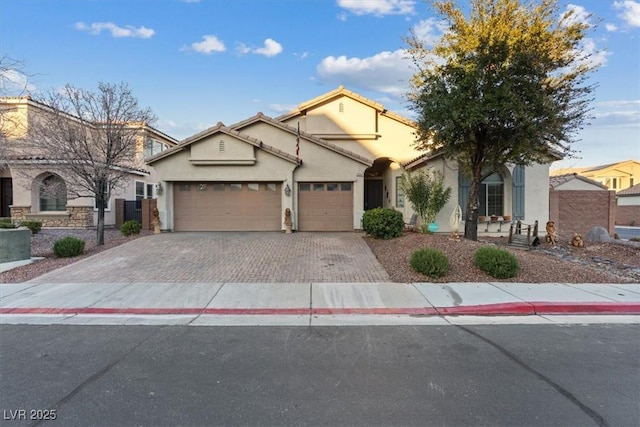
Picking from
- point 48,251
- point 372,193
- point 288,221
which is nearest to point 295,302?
point 288,221

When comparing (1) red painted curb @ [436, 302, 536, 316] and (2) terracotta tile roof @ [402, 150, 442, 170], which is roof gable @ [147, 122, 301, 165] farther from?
(1) red painted curb @ [436, 302, 536, 316]

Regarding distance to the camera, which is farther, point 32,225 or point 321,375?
point 32,225

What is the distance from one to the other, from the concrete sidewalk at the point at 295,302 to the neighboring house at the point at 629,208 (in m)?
36.0

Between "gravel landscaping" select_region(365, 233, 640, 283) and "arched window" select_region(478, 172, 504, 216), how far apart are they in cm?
315

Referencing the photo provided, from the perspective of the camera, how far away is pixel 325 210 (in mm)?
17000

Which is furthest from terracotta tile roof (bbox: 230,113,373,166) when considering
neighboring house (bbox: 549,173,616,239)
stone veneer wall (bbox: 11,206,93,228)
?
neighboring house (bbox: 549,173,616,239)

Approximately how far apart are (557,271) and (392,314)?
17.7 ft

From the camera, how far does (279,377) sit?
414cm

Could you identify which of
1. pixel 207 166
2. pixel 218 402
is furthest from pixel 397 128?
pixel 218 402

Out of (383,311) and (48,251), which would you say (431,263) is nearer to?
(383,311)

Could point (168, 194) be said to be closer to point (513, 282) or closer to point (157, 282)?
point (157, 282)

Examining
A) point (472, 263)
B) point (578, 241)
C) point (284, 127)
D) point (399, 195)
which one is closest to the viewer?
point (472, 263)

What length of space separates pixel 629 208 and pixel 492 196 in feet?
99.1

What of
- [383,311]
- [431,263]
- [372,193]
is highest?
[372,193]
